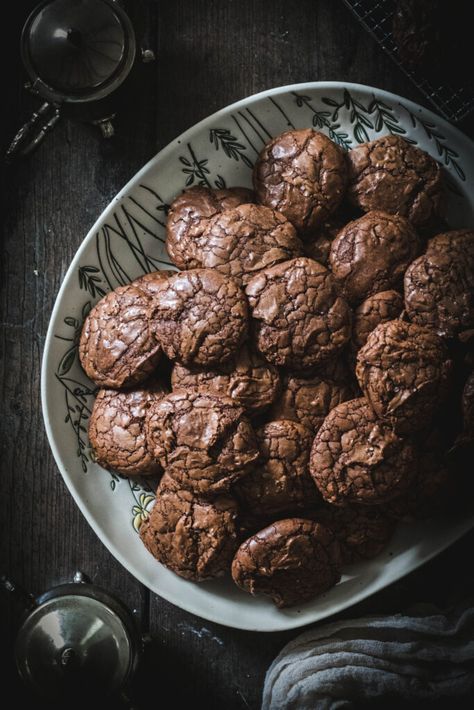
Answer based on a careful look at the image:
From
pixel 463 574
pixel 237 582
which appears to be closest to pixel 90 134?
pixel 237 582

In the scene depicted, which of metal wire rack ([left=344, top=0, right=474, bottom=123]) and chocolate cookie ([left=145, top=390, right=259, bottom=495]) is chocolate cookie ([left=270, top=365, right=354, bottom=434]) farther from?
metal wire rack ([left=344, top=0, right=474, bottom=123])

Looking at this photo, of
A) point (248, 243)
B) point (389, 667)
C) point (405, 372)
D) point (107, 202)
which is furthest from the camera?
point (107, 202)

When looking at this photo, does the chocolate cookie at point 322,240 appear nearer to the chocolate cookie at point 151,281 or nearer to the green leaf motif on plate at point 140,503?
the chocolate cookie at point 151,281

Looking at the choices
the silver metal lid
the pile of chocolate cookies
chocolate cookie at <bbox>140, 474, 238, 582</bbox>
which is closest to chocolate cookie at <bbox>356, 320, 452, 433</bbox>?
the pile of chocolate cookies

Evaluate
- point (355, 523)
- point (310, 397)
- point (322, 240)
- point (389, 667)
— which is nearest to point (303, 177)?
point (322, 240)

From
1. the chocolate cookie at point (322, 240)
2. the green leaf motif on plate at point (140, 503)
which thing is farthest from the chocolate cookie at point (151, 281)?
the green leaf motif on plate at point (140, 503)

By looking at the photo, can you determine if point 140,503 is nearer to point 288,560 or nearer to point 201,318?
point 288,560
